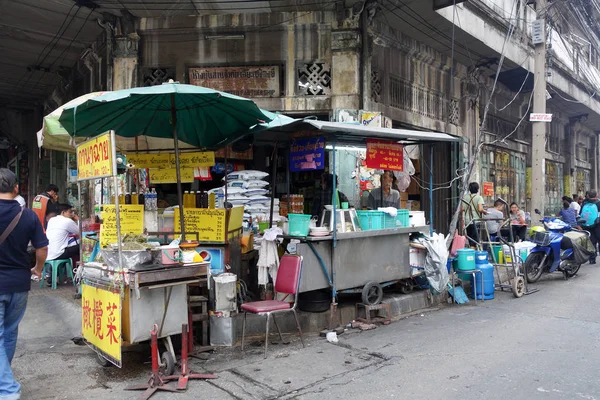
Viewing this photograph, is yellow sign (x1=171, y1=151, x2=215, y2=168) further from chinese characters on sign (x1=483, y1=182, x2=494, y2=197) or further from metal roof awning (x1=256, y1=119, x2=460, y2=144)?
chinese characters on sign (x1=483, y1=182, x2=494, y2=197)

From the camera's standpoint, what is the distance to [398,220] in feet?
22.1

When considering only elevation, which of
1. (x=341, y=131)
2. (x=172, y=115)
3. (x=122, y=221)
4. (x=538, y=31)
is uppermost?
(x=538, y=31)

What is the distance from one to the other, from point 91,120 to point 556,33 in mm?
17207

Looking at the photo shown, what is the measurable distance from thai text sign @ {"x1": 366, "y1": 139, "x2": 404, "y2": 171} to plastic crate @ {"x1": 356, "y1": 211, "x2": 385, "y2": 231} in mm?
739

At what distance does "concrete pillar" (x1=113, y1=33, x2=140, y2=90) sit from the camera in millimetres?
8969

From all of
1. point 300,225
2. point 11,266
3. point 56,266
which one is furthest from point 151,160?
point 56,266

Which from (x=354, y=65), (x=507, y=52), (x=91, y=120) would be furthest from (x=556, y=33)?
(x=91, y=120)

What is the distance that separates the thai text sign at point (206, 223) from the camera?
5633mm

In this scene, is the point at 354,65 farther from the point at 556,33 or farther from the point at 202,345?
the point at 556,33

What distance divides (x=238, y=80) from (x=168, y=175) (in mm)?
3608

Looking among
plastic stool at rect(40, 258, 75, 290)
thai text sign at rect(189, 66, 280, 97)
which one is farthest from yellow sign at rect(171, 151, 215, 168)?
plastic stool at rect(40, 258, 75, 290)

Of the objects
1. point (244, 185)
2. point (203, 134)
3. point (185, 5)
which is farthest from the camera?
point (185, 5)

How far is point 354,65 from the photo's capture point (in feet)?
29.2

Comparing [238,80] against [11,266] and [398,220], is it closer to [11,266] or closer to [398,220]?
[398,220]
